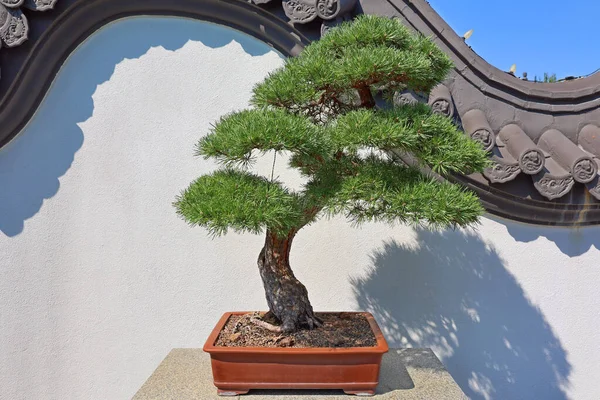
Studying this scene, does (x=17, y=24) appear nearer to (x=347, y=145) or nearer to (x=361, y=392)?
(x=347, y=145)

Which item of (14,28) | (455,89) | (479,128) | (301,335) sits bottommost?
(301,335)

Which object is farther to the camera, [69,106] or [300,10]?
[69,106]

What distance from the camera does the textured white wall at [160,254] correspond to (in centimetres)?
159

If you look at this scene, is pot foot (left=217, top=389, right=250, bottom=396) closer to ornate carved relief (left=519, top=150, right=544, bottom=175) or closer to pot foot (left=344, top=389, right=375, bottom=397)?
pot foot (left=344, top=389, right=375, bottom=397)

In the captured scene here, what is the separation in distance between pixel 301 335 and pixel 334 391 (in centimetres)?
16

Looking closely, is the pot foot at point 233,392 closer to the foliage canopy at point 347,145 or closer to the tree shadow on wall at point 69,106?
the foliage canopy at point 347,145

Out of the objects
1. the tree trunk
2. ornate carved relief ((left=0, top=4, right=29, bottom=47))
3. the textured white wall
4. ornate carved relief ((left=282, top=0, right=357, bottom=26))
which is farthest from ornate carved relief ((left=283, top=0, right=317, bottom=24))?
ornate carved relief ((left=0, top=4, right=29, bottom=47))

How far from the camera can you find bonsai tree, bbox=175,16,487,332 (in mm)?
965

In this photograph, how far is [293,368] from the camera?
109cm

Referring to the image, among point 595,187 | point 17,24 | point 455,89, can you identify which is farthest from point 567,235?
point 17,24

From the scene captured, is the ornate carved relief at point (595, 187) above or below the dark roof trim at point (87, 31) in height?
below

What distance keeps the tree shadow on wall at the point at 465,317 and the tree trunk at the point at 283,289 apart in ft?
1.40

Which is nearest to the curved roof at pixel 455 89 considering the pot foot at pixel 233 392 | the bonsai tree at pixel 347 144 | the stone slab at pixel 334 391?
→ the bonsai tree at pixel 347 144

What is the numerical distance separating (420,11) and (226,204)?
1.01 metres
